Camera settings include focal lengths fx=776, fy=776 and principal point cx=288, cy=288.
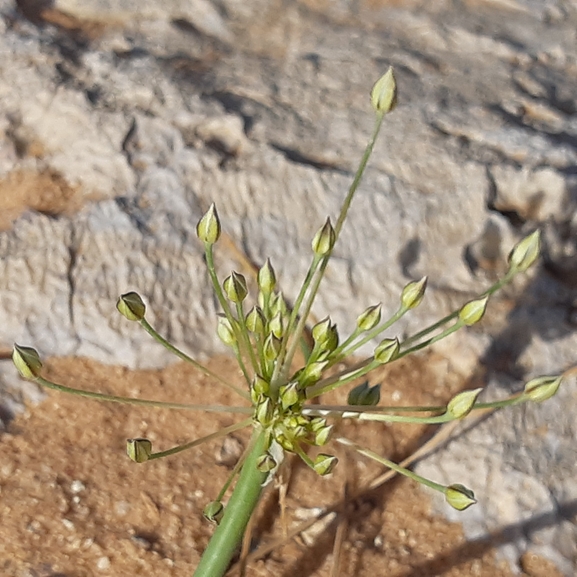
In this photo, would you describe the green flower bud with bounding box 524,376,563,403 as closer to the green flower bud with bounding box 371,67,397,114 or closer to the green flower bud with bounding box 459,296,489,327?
the green flower bud with bounding box 459,296,489,327

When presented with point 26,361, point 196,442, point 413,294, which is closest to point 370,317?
point 413,294

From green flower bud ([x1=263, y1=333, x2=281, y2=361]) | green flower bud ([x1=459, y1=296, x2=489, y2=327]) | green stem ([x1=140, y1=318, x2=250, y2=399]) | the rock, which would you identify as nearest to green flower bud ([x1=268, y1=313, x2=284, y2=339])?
green flower bud ([x1=263, y1=333, x2=281, y2=361])

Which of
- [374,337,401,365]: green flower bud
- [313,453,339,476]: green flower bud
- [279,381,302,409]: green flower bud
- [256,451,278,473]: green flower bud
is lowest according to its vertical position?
[313,453,339,476]: green flower bud

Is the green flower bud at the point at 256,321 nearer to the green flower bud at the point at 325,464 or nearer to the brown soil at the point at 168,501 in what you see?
the green flower bud at the point at 325,464

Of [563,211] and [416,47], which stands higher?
[416,47]

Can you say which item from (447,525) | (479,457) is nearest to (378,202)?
(479,457)

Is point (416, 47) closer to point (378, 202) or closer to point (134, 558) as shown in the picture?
point (378, 202)
